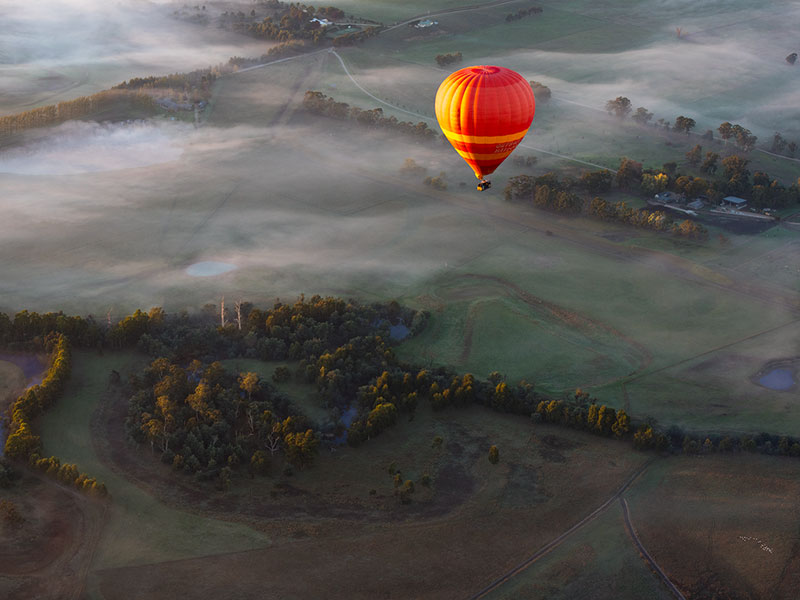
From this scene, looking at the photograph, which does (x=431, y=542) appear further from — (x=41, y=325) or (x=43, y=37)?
(x=43, y=37)

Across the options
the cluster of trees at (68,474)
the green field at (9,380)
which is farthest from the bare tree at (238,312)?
the cluster of trees at (68,474)

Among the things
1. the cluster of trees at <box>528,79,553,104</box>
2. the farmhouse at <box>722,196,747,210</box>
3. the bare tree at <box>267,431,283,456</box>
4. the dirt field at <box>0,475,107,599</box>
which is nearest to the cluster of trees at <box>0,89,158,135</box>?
the cluster of trees at <box>528,79,553,104</box>

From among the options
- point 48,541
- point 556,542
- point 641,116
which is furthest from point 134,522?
point 641,116

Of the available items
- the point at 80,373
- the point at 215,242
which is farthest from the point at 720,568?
the point at 215,242

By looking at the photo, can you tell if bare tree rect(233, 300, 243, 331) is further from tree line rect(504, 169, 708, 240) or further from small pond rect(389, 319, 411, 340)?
tree line rect(504, 169, 708, 240)

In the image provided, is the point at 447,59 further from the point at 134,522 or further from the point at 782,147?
the point at 134,522

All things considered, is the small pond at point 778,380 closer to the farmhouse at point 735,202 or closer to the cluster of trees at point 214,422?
the farmhouse at point 735,202

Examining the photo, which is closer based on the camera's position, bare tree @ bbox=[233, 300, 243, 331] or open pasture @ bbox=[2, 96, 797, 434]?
bare tree @ bbox=[233, 300, 243, 331]
